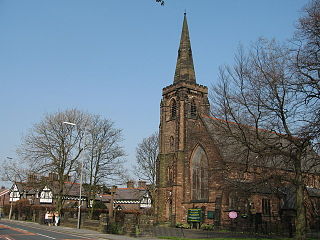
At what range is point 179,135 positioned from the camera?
44062 mm

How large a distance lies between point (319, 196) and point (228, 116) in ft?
82.9

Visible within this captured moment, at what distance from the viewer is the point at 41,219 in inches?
1592

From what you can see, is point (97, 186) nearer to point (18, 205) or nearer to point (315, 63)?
point (18, 205)

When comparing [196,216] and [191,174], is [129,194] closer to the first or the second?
[191,174]

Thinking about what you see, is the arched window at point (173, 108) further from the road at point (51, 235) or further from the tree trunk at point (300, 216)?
the tree trunk at point (300, 216)

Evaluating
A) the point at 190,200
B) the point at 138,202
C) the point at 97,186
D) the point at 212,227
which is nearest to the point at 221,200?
the point at 212,227

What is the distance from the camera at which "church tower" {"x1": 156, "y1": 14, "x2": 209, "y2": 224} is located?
4209 cm

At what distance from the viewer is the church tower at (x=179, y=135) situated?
1657 inches

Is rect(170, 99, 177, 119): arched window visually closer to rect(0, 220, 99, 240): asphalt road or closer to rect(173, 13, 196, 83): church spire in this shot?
rect(173, 13, 196, 83): church spire

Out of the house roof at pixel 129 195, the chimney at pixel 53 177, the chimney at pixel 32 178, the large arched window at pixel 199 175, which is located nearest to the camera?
the chimney at pixel 32 178

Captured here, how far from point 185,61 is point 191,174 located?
16536 mm

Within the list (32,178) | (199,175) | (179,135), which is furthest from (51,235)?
(179,135)

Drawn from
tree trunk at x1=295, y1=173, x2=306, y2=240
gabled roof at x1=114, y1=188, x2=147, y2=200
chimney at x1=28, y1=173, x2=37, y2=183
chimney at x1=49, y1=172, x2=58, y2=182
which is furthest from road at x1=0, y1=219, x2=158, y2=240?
gabled roof at x1=114, y1=188, x2=147, y2=200

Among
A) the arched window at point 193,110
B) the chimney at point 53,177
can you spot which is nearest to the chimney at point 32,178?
the chimney at point 53,177
